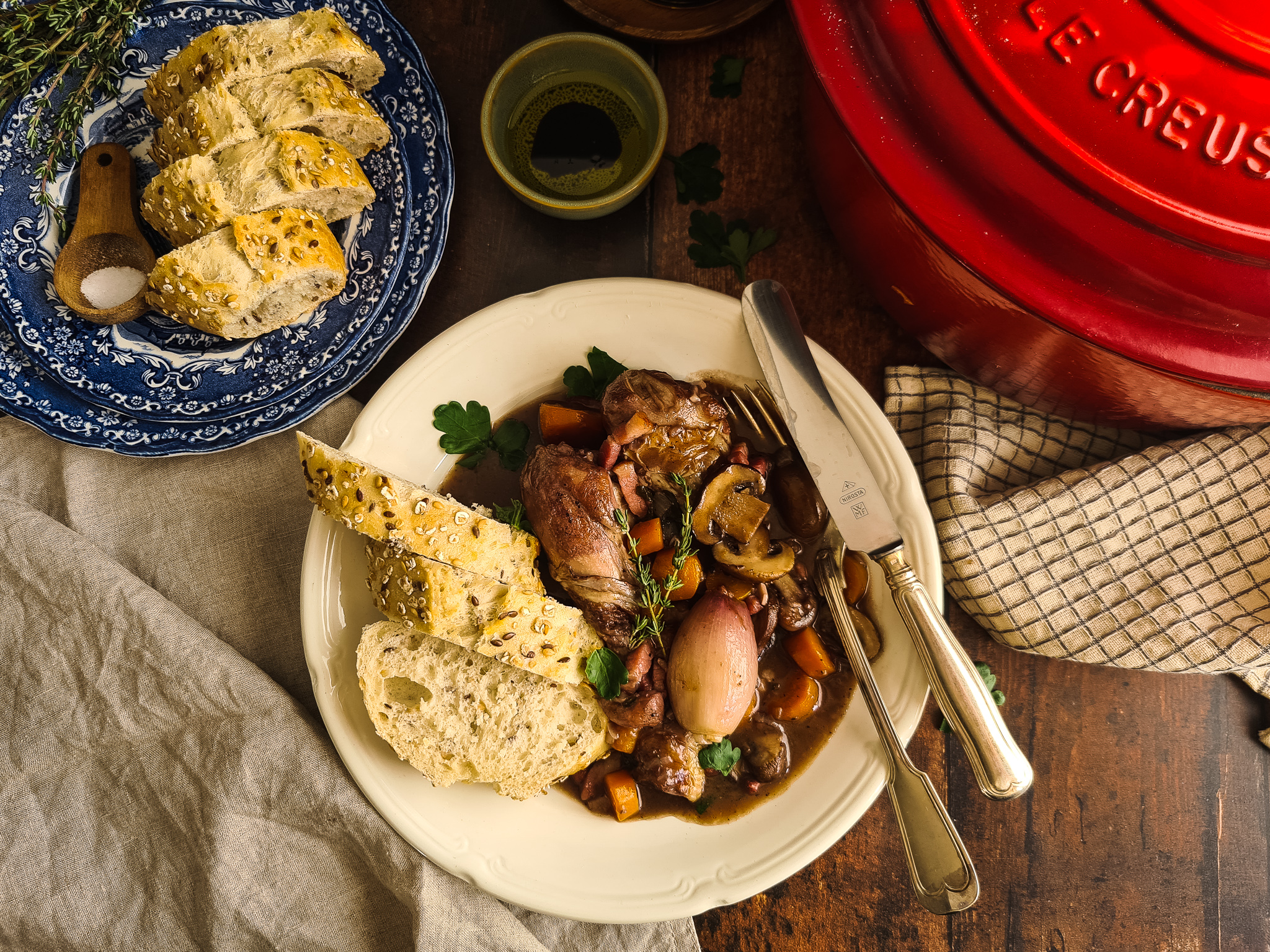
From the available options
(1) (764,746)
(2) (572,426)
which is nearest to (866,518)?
(1) (764,746)

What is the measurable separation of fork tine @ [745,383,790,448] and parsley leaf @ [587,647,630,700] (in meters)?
0.65

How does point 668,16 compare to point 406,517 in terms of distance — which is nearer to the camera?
point 406,517

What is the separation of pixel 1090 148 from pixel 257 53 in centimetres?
174

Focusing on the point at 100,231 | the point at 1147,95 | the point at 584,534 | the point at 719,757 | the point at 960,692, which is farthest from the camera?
the point at 100,231

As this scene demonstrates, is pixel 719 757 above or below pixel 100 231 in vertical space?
below

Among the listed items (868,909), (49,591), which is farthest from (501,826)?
(49,591)

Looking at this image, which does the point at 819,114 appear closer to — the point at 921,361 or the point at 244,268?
the point at 921,361

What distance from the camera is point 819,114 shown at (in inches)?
62.1

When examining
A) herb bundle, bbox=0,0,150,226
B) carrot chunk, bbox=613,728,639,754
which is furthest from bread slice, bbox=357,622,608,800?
herb bundle, bbox=0,0,150,226

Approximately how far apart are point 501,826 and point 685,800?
44cm

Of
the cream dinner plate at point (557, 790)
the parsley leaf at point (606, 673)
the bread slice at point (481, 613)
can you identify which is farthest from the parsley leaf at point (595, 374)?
the parsley leaf at point (606, 673)

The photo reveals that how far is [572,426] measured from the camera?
1.88 meters

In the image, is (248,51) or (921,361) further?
(921,361)

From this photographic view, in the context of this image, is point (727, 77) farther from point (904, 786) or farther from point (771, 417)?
point (904, 786)
